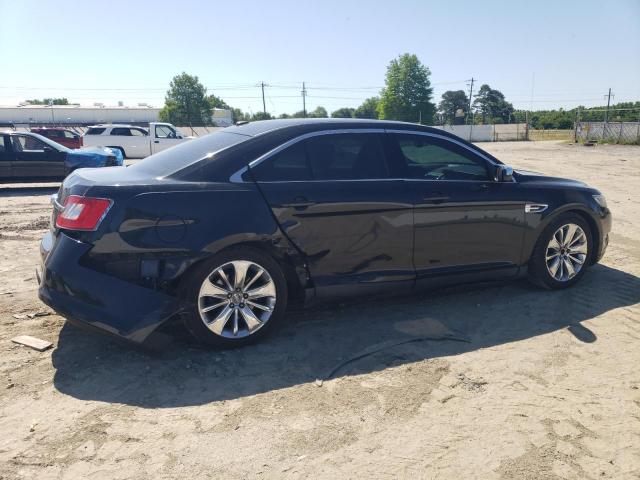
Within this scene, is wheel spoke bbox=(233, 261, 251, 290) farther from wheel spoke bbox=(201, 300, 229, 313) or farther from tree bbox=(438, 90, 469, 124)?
tree bbox=(438, 90, 469, 124)

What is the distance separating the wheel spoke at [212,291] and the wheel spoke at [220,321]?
114 mm

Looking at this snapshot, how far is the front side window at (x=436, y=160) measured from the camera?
167 inches

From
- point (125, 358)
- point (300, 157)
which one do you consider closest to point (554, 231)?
point (300, 157)

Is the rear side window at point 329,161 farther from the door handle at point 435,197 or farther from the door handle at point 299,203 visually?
the door handle at point 435,197

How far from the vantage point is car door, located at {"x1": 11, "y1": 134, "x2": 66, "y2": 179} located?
39.9 feet

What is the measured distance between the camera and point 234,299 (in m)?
3.55

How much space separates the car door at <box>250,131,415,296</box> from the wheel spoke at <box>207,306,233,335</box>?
70cm

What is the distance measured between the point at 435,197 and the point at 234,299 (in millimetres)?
1895

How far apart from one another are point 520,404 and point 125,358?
2.63 metres

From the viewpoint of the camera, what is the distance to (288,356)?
3.54 metres

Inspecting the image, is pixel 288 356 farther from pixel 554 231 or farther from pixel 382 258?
pixel 554 231

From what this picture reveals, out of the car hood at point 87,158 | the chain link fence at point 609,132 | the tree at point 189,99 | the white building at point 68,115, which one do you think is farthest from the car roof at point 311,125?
the tree at point 189,99

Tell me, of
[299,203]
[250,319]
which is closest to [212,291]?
[250,319]

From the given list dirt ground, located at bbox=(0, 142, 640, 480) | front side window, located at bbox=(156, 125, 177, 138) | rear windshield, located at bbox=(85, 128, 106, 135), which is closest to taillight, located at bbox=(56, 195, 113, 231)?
dirt ground, located at bbox=(0, 142, 640, 480)
